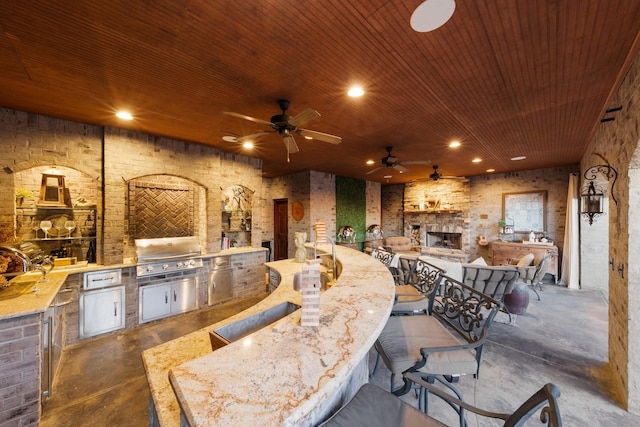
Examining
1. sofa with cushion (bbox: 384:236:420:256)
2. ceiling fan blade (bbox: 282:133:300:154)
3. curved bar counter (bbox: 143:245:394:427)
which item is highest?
ceiling fan blade (bbox: 282:133:300:154)

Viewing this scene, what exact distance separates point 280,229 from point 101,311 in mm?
4961

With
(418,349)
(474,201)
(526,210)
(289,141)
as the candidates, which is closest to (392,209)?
(474,201)

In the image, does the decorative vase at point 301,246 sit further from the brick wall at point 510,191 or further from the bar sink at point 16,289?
the brick wall at point 510,191

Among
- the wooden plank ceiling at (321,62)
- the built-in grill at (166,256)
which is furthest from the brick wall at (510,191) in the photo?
the built-in grill at (166,256)

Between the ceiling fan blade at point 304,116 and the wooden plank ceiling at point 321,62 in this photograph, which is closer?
the wooden plank ceiling at point 321,62

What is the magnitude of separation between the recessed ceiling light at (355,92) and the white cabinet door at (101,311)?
4.13 metres

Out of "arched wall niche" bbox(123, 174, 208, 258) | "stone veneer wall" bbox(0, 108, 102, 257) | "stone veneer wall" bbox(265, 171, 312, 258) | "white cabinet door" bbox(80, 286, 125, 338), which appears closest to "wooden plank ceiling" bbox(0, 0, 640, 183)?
"stone veneer wall" bbox(0, 108, 102, 257)

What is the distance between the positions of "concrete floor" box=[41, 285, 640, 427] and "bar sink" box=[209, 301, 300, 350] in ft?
4.73

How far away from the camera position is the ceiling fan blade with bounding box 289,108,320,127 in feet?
7.11

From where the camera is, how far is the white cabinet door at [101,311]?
10.8 ft

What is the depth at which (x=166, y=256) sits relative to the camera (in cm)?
397

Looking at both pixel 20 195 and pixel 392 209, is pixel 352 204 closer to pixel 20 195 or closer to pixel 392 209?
pixel 392 209

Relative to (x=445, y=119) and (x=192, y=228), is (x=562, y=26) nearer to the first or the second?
(x=445, y=119)

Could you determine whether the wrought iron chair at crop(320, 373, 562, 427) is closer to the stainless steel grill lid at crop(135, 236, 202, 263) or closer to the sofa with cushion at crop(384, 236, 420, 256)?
the stainless steel grill lid at crop(135, 236, 202, 263)
